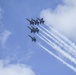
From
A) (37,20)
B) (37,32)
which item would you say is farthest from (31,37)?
(37,20)

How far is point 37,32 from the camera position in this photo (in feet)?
260

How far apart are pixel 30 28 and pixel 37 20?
6.10m

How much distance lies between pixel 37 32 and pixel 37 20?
7.71 metres

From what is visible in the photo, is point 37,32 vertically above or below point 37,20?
below

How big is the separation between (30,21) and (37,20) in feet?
13.4

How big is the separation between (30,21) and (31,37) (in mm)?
9363

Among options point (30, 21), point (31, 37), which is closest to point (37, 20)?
point (30, 21)

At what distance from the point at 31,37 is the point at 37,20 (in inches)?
409

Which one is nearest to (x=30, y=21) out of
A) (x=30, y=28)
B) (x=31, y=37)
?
(x=30, y=28)

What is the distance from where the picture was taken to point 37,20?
82.6m

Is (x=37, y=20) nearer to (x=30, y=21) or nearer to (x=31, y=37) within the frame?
(x=30, y=21)

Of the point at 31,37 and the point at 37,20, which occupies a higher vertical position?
the point at 37,20

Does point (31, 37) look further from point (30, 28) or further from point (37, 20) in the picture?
point (37, 20)
